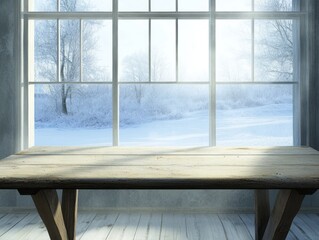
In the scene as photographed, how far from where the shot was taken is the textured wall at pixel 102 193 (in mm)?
3654

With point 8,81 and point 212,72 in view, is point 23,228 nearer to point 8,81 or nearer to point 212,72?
point 8,81

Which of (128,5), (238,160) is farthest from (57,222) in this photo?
(128,5)

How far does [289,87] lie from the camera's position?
371 cm

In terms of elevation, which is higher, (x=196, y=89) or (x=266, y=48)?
(x=266, y=48)

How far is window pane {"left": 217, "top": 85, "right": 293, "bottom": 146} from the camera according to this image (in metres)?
3.70

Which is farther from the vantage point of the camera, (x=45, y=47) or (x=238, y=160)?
(x=45, y=47)

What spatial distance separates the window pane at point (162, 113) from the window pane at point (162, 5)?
0.65 metres

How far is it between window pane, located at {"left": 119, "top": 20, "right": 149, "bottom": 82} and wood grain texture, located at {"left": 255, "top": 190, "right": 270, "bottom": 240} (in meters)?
1.60

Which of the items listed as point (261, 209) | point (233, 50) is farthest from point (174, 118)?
point (261, 209)

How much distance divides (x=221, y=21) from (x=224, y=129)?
92cm

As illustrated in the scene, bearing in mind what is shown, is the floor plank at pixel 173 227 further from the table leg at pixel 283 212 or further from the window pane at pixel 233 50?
the window pane at pixel 233 50

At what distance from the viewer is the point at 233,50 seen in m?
3.72

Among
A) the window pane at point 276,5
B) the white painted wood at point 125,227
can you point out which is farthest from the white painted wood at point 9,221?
the window pane at point 276,5

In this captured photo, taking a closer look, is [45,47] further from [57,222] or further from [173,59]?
[57,222]
